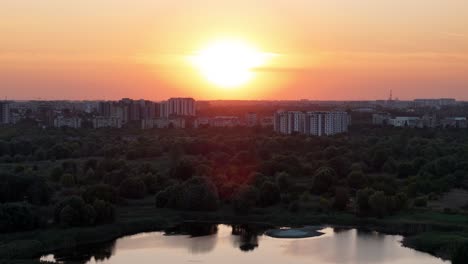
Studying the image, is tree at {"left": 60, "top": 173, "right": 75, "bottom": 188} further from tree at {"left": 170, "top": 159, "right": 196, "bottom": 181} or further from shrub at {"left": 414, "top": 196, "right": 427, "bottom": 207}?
shrub at {"left": 414, "top": 196, "right": 427, "bottom": 207}

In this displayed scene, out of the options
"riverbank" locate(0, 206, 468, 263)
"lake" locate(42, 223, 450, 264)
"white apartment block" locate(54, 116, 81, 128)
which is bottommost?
"lake" locate(42, 223, 450, 264)

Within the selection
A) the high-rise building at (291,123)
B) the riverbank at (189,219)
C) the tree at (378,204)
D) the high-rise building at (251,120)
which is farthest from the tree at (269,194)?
the high-rise building at (251,120)

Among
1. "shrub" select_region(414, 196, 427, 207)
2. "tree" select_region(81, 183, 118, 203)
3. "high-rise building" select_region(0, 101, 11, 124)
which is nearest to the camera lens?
"tree" select_region(81, 183, 118, 203)

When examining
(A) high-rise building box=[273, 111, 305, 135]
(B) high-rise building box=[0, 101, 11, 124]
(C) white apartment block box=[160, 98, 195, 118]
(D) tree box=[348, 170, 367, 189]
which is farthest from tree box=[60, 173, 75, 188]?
(C) white apartment block box=[160, 98, 195, 118]

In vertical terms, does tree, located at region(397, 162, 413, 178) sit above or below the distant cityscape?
below

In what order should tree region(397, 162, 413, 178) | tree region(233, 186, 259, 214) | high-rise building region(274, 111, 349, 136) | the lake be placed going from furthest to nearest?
high-rise building region(274, 111, 349, 136) → tree region(397, 162, 413, 178) → tree region(233, 186, 259, 214) → the lake

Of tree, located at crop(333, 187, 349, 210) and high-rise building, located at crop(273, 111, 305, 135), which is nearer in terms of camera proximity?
tree, located at crop(333, 187, 349, 210)

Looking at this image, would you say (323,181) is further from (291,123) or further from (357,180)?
(291,123)
